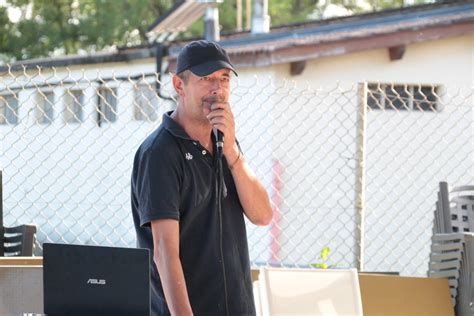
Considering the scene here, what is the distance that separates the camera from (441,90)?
13.0 m

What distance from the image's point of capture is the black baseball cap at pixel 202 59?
390 cm

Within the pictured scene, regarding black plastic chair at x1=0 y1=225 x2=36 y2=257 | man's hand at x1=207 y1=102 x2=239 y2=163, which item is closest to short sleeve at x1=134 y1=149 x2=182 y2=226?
man's hand at x1=207 y1=102 x2=239 y2=163

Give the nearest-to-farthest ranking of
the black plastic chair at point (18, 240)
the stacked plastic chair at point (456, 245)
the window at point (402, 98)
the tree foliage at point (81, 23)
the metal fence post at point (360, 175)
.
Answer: the black plastic chair at point (18, 240) < the stacked plastic chair at point (456, 245) < the metal fence post at point (360, 175) < the window at point (402, 98) < the tree foliage at point (81, 23)

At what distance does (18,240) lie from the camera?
590 cm

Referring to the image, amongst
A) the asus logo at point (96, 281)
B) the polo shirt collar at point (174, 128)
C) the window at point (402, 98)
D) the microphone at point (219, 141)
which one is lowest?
the asus logo at point (96, 281)

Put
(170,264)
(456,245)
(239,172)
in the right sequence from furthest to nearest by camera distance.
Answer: (456,245), (239,172), (170,264)

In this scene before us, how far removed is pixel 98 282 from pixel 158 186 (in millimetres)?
429

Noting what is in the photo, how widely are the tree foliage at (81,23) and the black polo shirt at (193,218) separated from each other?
24374 mm

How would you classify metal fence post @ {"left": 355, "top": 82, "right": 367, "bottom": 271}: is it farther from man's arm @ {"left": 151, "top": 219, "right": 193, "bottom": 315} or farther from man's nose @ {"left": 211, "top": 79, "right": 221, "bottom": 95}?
man's arm @ {"left": 151, "top": 219, "right": 193, "bottom": 315}

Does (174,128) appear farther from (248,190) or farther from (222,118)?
(248,190)

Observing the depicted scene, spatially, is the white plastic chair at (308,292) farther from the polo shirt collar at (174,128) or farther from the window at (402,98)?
the window at (402,98)

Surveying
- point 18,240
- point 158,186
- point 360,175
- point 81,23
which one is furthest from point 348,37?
point 81,23

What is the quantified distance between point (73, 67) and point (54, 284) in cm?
1139

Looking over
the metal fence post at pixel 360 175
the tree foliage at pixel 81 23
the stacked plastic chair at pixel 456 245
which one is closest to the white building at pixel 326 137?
the metal fence post at pixel 360 175
